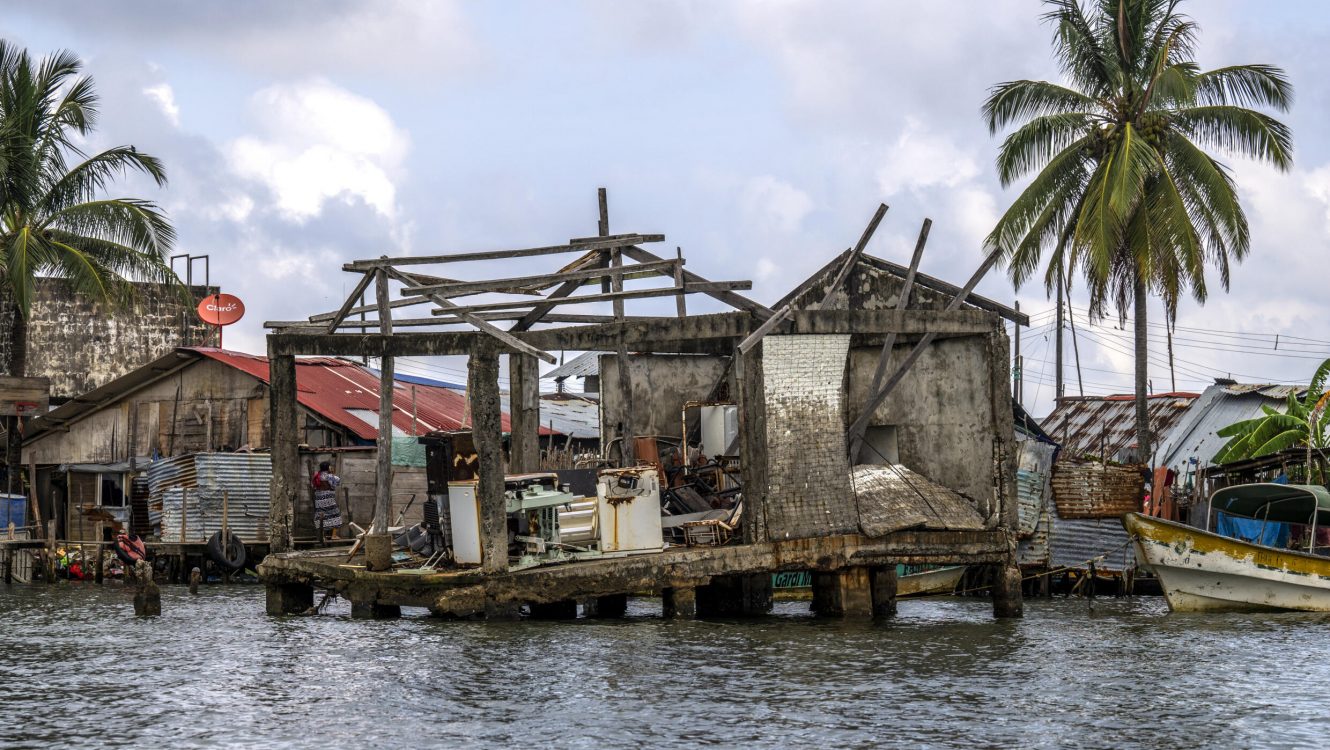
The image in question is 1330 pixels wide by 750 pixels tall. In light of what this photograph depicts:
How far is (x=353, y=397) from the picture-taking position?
37719 millimetres

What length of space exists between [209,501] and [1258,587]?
21.1 metres

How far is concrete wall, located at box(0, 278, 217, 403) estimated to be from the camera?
45.2m

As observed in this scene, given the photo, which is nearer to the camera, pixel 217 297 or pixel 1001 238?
pixel 1001 238

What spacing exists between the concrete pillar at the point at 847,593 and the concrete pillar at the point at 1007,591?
6.53 ft

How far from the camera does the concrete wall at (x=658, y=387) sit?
27.7 metres

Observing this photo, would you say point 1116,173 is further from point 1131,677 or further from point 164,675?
point 164,675

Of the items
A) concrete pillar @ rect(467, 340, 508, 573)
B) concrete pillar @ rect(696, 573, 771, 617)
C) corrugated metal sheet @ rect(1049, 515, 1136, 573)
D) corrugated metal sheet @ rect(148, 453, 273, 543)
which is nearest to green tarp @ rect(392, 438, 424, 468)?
corrugated metal sheet @ rect(148, 453, 273, 543)

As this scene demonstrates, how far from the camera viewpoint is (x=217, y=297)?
41.9 meters

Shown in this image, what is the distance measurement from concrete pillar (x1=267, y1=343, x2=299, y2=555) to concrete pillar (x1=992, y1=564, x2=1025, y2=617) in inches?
384

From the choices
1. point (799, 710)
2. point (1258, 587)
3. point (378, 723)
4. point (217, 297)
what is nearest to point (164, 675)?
point (378, 723)

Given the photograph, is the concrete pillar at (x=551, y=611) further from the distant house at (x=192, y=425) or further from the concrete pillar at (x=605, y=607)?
the distant house at (x=192, y=425)

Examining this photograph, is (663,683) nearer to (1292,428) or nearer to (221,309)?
(1292,428)

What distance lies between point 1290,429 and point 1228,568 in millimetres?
7103

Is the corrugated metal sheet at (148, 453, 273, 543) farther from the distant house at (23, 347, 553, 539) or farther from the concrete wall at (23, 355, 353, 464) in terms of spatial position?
the concrete wall at (23, 355, 353, 464)
